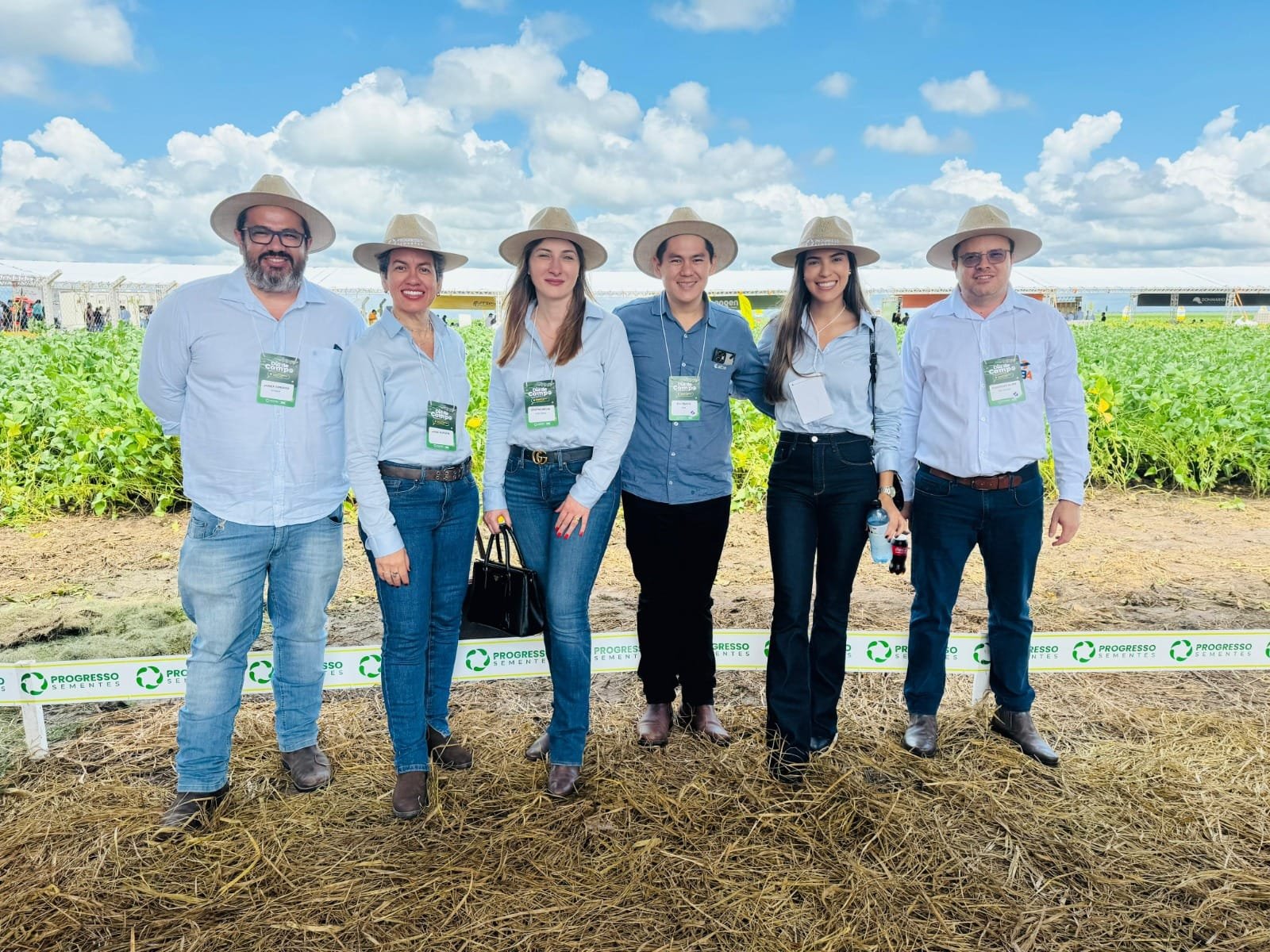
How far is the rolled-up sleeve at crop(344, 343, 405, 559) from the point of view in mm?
2615

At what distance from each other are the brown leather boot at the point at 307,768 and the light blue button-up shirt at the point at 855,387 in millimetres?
2187

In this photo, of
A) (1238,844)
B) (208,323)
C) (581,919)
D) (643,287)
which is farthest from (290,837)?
(643,287)

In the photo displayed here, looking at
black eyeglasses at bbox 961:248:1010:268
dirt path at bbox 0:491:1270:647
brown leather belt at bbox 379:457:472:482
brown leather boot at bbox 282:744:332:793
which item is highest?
black eyeglasses at bbox 961:248:1010:268

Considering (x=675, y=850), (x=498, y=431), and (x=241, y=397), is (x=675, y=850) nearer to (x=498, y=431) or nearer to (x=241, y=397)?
(x=498, y=431)

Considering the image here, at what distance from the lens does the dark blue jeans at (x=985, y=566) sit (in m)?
3.11

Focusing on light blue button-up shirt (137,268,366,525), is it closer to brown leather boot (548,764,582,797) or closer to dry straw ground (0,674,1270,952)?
dry straw ground (0,674,1270,952)

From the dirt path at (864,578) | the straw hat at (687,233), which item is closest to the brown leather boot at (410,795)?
the dirt path at (864,578)

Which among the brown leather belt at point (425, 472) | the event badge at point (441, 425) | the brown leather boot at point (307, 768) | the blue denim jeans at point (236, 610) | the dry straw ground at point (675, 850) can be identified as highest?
the event badge at point (441, 425)

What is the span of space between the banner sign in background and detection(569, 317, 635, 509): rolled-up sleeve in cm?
110

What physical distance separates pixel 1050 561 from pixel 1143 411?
11.7 ft

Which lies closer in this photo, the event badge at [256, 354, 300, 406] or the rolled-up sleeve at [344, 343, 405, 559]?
the rolled-up sleeve at [344, 343, 405, 559]

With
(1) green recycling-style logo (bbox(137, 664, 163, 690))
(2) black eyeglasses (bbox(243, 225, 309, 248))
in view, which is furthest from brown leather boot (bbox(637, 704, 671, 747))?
(2) black eyeglasses (bbox(243, 225, 309, 248))

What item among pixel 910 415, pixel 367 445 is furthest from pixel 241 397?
pixel 910 415

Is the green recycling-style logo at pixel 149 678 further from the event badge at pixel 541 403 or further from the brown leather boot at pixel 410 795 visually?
the event badge at pixel 541 403
